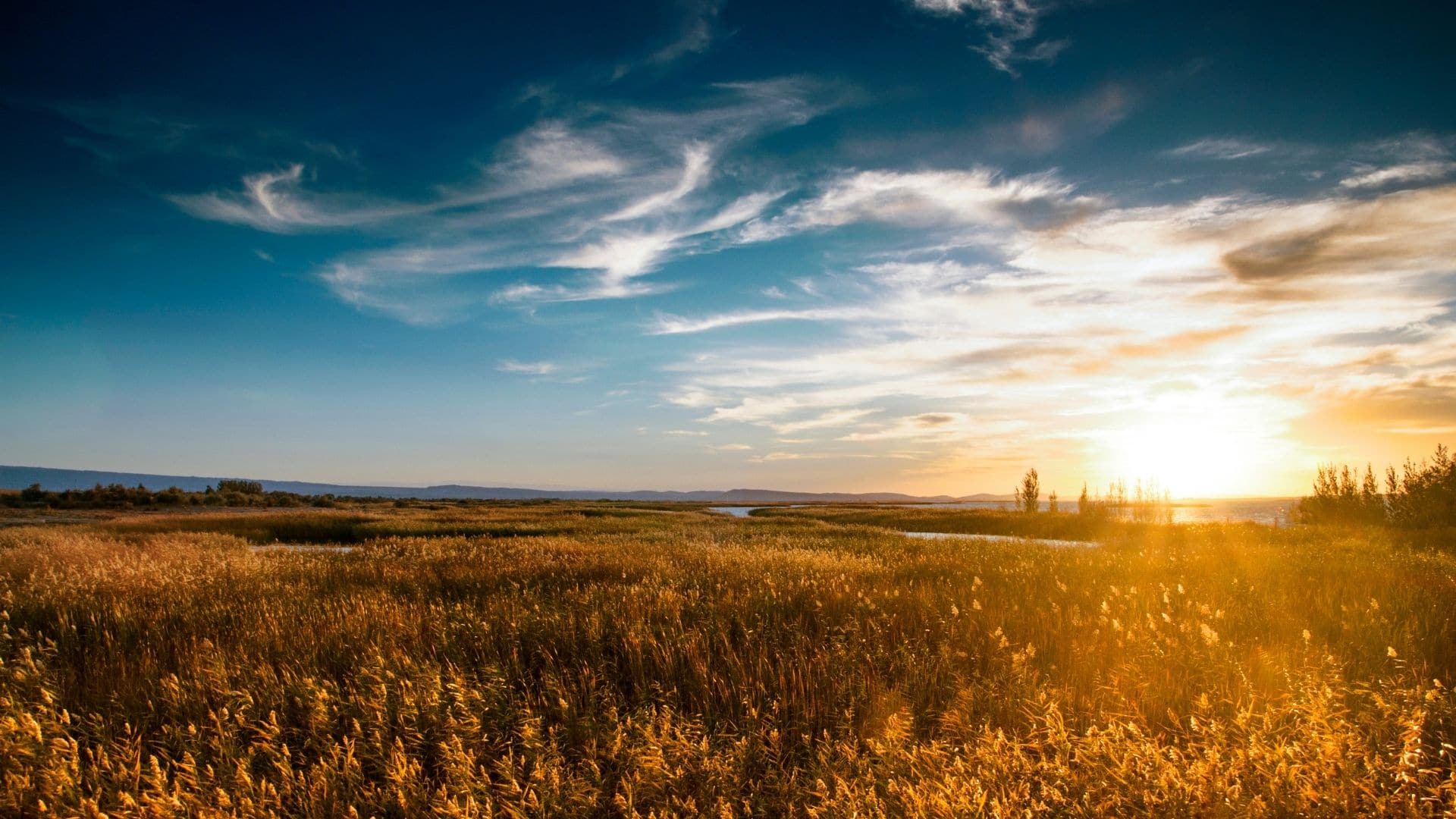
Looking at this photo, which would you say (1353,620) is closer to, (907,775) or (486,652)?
(907,775)

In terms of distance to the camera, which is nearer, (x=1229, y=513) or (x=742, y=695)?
(x=742, y=695)

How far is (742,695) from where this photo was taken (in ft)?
15.7

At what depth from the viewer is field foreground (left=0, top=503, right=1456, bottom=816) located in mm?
3105

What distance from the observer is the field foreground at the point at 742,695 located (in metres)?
3.11

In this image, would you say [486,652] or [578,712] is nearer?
[578,712]

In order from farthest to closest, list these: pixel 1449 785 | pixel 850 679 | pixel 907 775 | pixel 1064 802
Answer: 1. pixel 850 679
2. pixel 907 775
3. pixel 1064 802
4. pixel 1449 785

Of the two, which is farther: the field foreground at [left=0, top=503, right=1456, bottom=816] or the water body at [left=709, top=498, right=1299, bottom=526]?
the water body at [left=709, top=498, right=1299, bottom=526]

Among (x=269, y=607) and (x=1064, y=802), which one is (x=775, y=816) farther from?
(x=269, y=607)

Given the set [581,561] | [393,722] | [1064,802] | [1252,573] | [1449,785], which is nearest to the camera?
[1449,785]

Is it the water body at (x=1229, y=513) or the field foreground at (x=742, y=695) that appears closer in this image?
the field foreground at (x=742, y=695)

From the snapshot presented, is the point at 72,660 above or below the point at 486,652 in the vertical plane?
below

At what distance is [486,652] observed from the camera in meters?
6.09

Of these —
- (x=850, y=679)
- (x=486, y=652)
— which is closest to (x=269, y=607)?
(x=486, y=652)

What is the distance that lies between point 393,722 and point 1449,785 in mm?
5572
